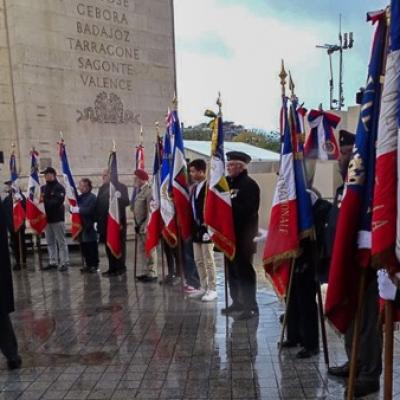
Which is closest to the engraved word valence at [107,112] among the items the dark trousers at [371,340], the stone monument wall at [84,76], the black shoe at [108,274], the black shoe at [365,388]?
the stone monument wall at [84,76]

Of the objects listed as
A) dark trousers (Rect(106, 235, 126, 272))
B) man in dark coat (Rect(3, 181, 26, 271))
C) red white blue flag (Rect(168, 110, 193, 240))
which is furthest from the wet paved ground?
man in dark coat (Rect(3, 181, 26, 271))

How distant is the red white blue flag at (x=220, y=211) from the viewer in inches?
234

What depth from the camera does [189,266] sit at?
8.13m

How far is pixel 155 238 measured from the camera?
26.6 ft

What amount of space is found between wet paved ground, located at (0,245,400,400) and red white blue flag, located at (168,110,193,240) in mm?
1080

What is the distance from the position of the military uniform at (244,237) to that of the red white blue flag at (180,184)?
120 cm

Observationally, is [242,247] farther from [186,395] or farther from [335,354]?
[186,395]

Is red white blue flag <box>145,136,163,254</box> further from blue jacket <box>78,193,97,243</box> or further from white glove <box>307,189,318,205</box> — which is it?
white glove <box>307,189,318,205</box>

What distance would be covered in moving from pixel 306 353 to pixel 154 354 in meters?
1.46

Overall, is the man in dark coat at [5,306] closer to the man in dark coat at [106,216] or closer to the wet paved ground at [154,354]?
the wet paved ground at [154,354]

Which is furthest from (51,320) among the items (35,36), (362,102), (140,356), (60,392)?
(35,36)

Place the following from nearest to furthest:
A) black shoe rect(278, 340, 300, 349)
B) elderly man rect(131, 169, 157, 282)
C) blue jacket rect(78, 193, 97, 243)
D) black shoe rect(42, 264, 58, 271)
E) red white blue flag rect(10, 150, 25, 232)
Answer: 1. black shoe rect(278, 340, 300, 349)
2. elderly man rect(131, 169, 157, 282)
3. blue jacket rect(78, 193, 97, 243)
4. black shoe rect(42, 264, 58, 271)
5. red white blue flag rect(10, 150, 25, 232)

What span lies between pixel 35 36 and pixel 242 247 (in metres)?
9.73

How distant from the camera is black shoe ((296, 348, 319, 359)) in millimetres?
4586
